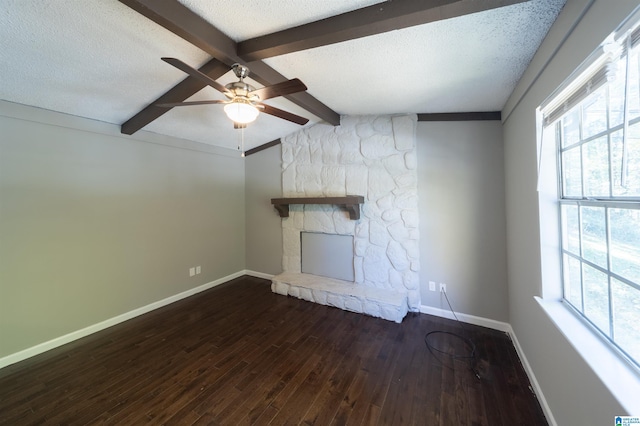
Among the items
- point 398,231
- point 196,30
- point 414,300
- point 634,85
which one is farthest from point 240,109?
point 414,300

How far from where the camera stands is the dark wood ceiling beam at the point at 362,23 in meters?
1.23

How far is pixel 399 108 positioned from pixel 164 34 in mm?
2404

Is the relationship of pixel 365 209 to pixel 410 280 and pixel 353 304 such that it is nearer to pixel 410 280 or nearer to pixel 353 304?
pixel 410 280

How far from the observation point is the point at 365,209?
3438mm

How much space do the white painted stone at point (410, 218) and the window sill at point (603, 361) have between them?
1.65m

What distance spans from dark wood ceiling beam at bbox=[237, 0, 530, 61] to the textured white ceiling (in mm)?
52

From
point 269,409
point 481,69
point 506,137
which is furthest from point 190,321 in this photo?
point 506,137

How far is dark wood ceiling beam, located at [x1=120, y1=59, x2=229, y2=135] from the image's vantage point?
6.46 feet

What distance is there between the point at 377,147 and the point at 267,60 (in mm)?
1849

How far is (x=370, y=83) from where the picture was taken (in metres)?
2.28

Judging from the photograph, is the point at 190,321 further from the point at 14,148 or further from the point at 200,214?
the point at 14,148

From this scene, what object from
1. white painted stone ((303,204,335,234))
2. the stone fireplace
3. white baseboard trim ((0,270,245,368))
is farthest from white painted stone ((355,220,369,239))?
white baseboard trim ((0,270,245,368))

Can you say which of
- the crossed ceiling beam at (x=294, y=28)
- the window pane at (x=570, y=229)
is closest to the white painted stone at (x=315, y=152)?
the crossed ceiling beam at (x=294, y=28)

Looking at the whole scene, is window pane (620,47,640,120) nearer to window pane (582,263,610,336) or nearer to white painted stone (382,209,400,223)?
window pane (582,263,610,336)
